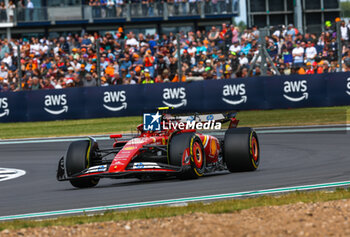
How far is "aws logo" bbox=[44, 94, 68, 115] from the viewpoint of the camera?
81.6 feet

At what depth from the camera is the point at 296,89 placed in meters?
23.2

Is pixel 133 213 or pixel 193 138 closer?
pixel 133 213

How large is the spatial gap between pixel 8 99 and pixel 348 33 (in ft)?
39.3

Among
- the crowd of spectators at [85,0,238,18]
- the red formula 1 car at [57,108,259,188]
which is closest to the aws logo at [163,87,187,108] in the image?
the red formula 1 car at [57,108,259,188]

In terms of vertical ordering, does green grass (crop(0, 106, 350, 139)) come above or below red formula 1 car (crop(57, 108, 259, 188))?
below

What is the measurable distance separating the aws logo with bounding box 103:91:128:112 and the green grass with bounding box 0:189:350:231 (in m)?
16.5

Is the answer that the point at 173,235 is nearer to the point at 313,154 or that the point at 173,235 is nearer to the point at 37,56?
the point at 313,154

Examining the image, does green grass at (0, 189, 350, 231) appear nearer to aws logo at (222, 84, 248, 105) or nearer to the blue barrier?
the blue barrier

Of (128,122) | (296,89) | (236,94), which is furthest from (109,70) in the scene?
(296,89)

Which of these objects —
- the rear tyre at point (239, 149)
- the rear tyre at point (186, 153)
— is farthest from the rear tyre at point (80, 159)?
the rear tyre at point (239, 149)

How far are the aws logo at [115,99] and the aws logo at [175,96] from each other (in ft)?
5.07

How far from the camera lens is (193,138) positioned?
10.4 metres

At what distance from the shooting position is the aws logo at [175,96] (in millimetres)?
23844

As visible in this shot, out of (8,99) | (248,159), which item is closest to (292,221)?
(248,159)
